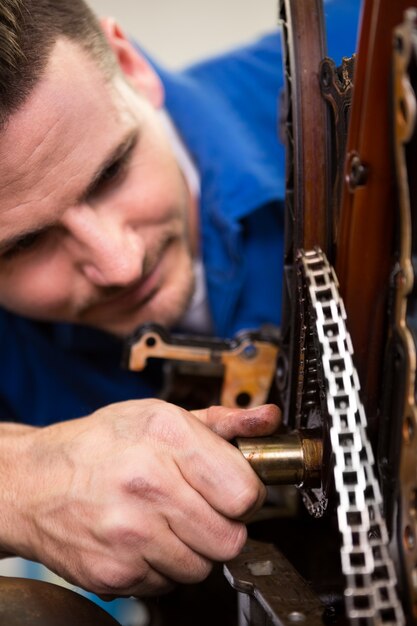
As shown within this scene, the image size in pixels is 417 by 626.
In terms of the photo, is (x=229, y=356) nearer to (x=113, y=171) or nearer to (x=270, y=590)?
(x=113, y=171)

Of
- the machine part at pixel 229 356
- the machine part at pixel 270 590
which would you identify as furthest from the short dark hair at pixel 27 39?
the machine part at pixel 270 590

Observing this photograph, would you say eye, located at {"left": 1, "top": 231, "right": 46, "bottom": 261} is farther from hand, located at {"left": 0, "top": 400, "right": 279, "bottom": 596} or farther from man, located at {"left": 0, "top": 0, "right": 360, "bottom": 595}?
hand, located at {"left": 0, "top": 400, "right": 279, "bottom": 596}

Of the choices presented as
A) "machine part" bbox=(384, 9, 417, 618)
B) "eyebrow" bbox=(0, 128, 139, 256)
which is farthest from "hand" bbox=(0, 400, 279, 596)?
"eyebrow" bbox=(0, 128, 139, 256)

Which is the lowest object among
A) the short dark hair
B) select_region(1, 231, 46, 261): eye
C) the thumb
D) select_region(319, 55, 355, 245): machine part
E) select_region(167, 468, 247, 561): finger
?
select_region(167, 468, 247, 561): finger

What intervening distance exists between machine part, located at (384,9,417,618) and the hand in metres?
0.14

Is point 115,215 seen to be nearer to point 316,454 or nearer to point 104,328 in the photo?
point 104,328

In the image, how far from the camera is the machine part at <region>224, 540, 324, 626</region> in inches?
21.0

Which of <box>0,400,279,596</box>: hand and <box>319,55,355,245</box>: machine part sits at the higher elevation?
<box>319,55,355,245</box>: machine part

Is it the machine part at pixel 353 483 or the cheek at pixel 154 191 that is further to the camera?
the cheek at pixel 154 191

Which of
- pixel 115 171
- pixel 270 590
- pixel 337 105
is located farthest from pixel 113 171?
pixel 270 590

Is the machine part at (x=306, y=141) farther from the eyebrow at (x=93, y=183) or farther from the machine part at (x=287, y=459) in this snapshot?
the eyebrow at (x=93, y=183)

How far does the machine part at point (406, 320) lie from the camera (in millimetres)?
415

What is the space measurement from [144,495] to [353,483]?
167 millimetres

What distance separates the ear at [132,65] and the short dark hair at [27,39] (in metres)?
0.21
